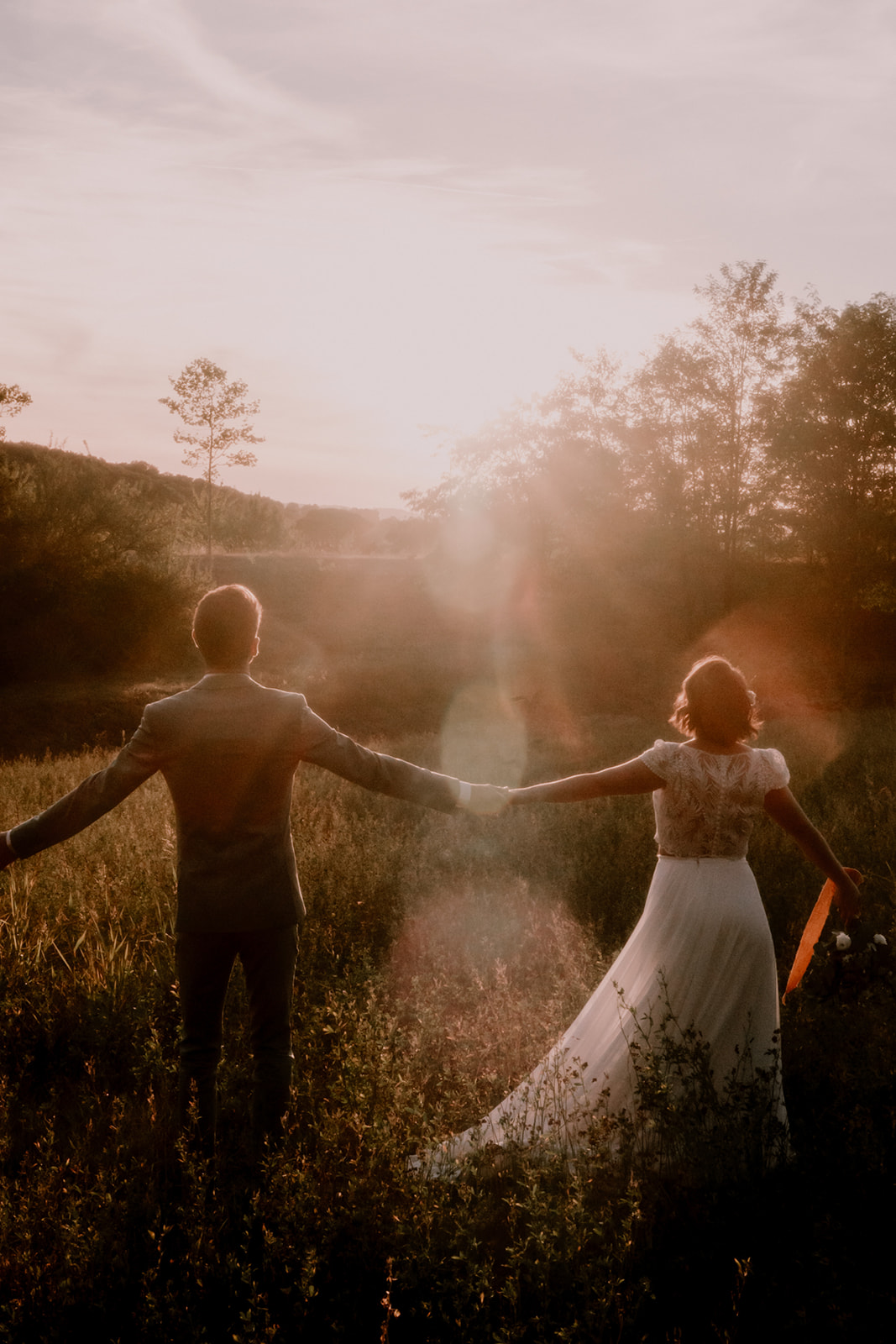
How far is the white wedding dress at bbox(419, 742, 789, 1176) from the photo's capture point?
4035 millimetres

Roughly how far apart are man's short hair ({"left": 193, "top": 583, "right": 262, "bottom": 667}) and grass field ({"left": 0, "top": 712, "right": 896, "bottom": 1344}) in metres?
1.88

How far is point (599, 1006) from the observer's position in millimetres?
4398

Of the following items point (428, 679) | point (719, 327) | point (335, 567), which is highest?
point (719, 327)

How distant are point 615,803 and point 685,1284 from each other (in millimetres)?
7541

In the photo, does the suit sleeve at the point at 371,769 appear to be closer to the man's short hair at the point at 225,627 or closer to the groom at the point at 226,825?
the groom at the point at 226,825

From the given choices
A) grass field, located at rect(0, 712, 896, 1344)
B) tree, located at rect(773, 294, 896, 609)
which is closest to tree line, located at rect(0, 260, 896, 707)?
tree, located at rect(773, 294, 896, 609)

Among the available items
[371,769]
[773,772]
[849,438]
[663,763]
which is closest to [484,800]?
[371,769]

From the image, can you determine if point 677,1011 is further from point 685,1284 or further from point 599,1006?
point 685,1284

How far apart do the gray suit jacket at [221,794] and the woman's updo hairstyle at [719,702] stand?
5.56 ft

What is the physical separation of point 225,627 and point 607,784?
1892mm

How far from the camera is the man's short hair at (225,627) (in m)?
3.55

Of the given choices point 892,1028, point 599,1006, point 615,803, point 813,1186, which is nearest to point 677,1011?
point 599,1006

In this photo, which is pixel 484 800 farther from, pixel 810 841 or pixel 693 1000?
pixel 810 841

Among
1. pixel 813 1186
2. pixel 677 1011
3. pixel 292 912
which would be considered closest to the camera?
pixel 813 1186
